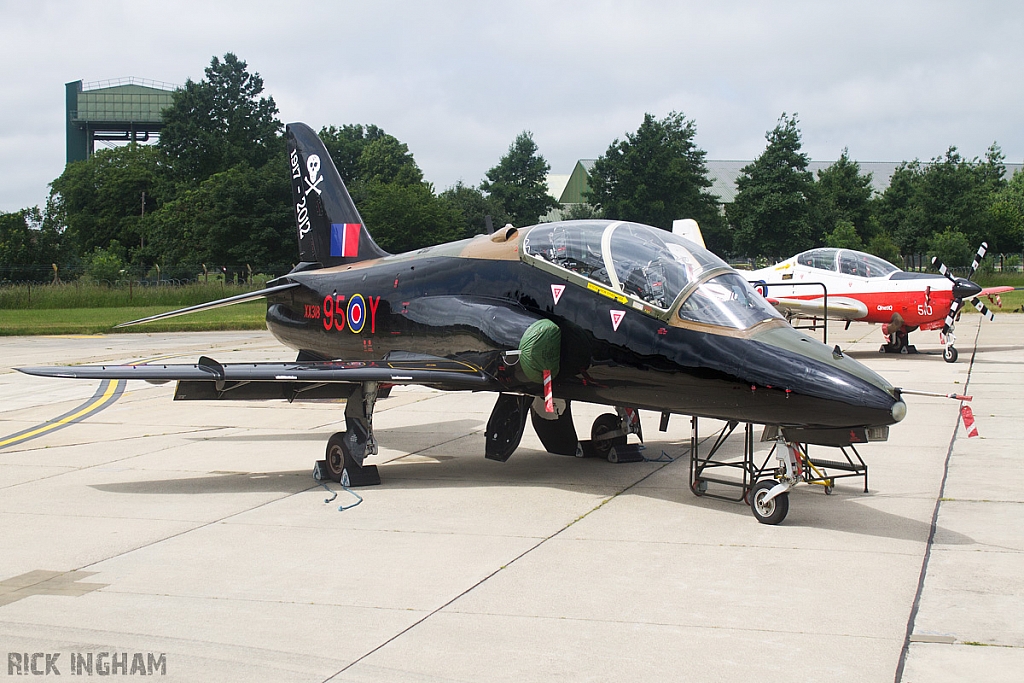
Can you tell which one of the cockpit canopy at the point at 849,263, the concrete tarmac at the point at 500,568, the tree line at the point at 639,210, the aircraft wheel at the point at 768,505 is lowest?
the concrete tarmac at the point at 500,568

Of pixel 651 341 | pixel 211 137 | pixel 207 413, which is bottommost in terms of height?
pixel 207 413

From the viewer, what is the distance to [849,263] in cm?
2423

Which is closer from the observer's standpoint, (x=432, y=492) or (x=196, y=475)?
(x=432, y=492)

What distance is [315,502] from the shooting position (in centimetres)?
900

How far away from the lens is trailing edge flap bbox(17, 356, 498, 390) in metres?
9.28

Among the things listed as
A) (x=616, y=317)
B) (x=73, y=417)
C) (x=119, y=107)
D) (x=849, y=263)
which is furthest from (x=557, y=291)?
(x=119, y=107)

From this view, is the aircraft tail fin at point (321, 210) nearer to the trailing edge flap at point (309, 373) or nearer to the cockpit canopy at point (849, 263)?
the trailing edge flap at point (309, 373)

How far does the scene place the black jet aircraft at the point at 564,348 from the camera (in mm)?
7402

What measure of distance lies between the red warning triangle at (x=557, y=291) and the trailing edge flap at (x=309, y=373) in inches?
41.9

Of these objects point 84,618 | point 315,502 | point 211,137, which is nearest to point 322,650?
point 84,618

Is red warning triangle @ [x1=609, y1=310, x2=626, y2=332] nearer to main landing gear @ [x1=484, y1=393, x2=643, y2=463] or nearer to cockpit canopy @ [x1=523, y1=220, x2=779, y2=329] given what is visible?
cockpit canopy @ [x1=523, y1=220, x2=779, y2=329]

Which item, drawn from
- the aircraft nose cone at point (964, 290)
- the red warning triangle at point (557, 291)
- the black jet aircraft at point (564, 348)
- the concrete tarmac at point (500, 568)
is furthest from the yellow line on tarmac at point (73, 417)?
the aircraft nose cone at point (964, 290)

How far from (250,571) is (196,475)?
409 centimetres

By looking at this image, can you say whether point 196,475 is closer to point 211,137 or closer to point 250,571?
point 250,571
